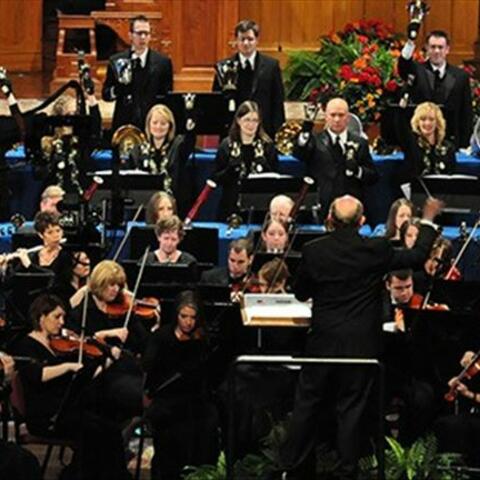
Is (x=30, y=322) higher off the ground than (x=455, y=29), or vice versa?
(x=455, y=29)

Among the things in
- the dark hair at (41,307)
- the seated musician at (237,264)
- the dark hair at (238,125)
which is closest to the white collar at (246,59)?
the dark hair at (238,125)

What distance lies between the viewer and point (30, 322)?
1002 cm

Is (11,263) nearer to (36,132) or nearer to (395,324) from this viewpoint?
(36,132)

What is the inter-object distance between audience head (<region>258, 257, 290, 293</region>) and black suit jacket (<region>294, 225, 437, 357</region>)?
0.96m

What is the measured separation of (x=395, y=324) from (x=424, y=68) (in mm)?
4043

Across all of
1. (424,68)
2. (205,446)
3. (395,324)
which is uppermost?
(424,68)

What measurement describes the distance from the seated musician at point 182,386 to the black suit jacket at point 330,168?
10.3 feet

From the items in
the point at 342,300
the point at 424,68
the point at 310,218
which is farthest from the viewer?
the point at 424,68

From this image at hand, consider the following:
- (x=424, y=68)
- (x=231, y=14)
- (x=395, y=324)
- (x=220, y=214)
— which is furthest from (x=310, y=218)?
(x=231, y=14)

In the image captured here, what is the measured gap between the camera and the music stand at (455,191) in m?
12.3

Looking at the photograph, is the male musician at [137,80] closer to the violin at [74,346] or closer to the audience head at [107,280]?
the audience head at [107,280]

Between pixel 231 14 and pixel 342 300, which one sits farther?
pixel 231 14

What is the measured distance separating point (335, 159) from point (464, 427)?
142 inches

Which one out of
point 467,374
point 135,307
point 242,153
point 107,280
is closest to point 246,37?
point 242,153
